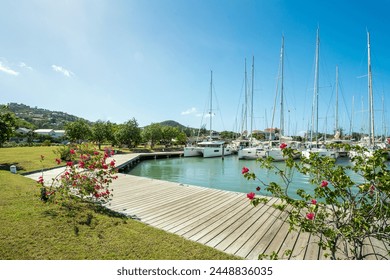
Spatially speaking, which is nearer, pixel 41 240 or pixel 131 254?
pixel 131 254

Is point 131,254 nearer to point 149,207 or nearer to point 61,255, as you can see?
point 61,255

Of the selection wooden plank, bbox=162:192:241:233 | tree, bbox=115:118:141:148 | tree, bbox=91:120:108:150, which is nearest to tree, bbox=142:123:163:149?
tree, bbox=115:118:141:148

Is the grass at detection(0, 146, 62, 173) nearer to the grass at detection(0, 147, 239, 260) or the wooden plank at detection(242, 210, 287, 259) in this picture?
the grass at detection(0, 147, 239, 260)

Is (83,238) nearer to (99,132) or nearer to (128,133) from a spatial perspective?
(128,133)

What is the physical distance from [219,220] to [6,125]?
62.8ft

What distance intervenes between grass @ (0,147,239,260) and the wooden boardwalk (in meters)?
0.45

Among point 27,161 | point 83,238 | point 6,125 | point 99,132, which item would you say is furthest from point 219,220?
point 99,132

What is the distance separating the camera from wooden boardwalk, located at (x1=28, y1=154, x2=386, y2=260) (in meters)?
3.73

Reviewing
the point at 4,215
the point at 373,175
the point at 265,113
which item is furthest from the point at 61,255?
the point at 265,113

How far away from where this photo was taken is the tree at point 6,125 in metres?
15.5

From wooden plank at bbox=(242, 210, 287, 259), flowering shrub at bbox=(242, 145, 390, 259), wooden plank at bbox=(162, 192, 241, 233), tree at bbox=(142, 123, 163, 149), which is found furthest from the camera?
tree at bbox=(142, 123, 163, 149)

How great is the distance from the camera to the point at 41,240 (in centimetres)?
369

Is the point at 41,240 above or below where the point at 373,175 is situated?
below
